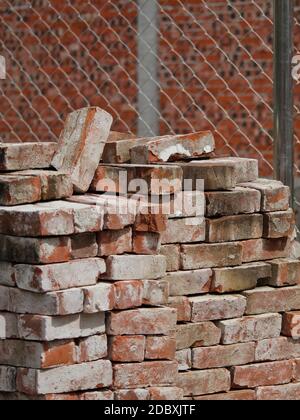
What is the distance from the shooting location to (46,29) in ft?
25.1

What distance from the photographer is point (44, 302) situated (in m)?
3.61

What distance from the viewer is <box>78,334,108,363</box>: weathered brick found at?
369 centimetres

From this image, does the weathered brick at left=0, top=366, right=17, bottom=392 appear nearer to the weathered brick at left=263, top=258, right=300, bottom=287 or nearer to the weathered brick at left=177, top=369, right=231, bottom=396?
the weathered brick at left=177, top=369, right=231, bottom=396

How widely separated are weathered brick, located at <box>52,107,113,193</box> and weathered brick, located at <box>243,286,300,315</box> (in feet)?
2.52

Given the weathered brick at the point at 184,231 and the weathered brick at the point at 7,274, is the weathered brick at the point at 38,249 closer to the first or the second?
the weathered brick at the point at 7,274

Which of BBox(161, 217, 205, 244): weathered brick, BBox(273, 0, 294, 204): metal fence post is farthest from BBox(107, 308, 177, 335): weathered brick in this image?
BBox(273, 0, 294, 204): metal fence post

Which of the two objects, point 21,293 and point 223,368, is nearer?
point 21,293

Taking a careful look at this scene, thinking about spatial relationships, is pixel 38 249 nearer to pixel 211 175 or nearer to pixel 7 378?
pixel 7 378

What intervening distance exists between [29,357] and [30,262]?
1.02ft

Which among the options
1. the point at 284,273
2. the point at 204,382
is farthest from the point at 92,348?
the point at 284,273

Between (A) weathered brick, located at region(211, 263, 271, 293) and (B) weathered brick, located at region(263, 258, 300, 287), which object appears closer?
(A) weathered brick, located at region(211, 263, 271, 293)

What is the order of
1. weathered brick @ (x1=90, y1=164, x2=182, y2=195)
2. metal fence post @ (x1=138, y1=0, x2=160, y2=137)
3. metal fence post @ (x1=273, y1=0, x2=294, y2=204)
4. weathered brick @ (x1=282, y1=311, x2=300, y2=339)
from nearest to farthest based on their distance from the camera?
weathered brick @ (x1=90, y1=164, x2=182, y2=195), weathered brick @ (x1=282, y1=311, x2=300, y2=339), metal fence post @ (x1=273, y1=0, x2=294, y2=204), metal fence post @ (x1=138, y1=0, x2=160, y2=137)

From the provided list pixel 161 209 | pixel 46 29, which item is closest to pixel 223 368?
pixel 161 209
